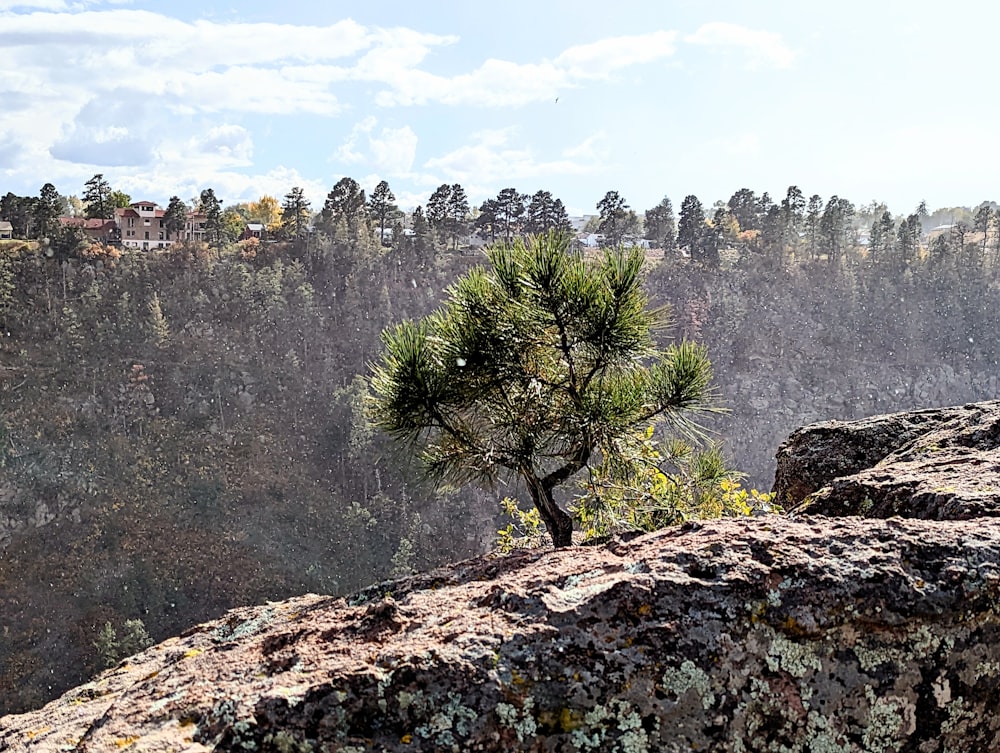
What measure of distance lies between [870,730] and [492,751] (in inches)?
28.9

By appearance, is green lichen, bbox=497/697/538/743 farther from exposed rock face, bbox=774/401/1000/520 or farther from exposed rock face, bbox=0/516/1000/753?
exposed rock face, bbox=774/401/1000/520

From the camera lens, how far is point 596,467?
4.20m

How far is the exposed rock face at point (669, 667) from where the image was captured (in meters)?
1.46

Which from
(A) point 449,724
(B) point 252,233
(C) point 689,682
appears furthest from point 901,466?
(B) point 252,233

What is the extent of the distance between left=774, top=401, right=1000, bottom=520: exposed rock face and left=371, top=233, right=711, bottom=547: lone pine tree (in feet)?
1.92

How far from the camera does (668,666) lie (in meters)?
1.53

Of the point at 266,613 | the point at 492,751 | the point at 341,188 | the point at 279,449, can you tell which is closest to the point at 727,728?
the point at 492,751

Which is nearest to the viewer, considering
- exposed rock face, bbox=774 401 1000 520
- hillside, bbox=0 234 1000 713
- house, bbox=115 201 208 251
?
exposed rock face, bbox=774 401 1000 520

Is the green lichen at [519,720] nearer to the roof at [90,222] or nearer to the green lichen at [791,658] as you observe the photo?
the green lichen at [791,658]

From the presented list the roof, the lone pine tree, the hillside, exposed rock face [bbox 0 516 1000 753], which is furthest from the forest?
exposed rock face [bbox 0 516 1000 753]

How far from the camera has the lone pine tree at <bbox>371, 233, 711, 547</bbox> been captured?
12.0 feet

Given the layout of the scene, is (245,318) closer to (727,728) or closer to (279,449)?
(279,449)

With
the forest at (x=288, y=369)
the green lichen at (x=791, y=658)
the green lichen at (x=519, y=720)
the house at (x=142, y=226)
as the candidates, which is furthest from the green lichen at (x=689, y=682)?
the house at (x=142, y=226)

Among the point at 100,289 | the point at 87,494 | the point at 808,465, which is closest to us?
the point at 808,465
